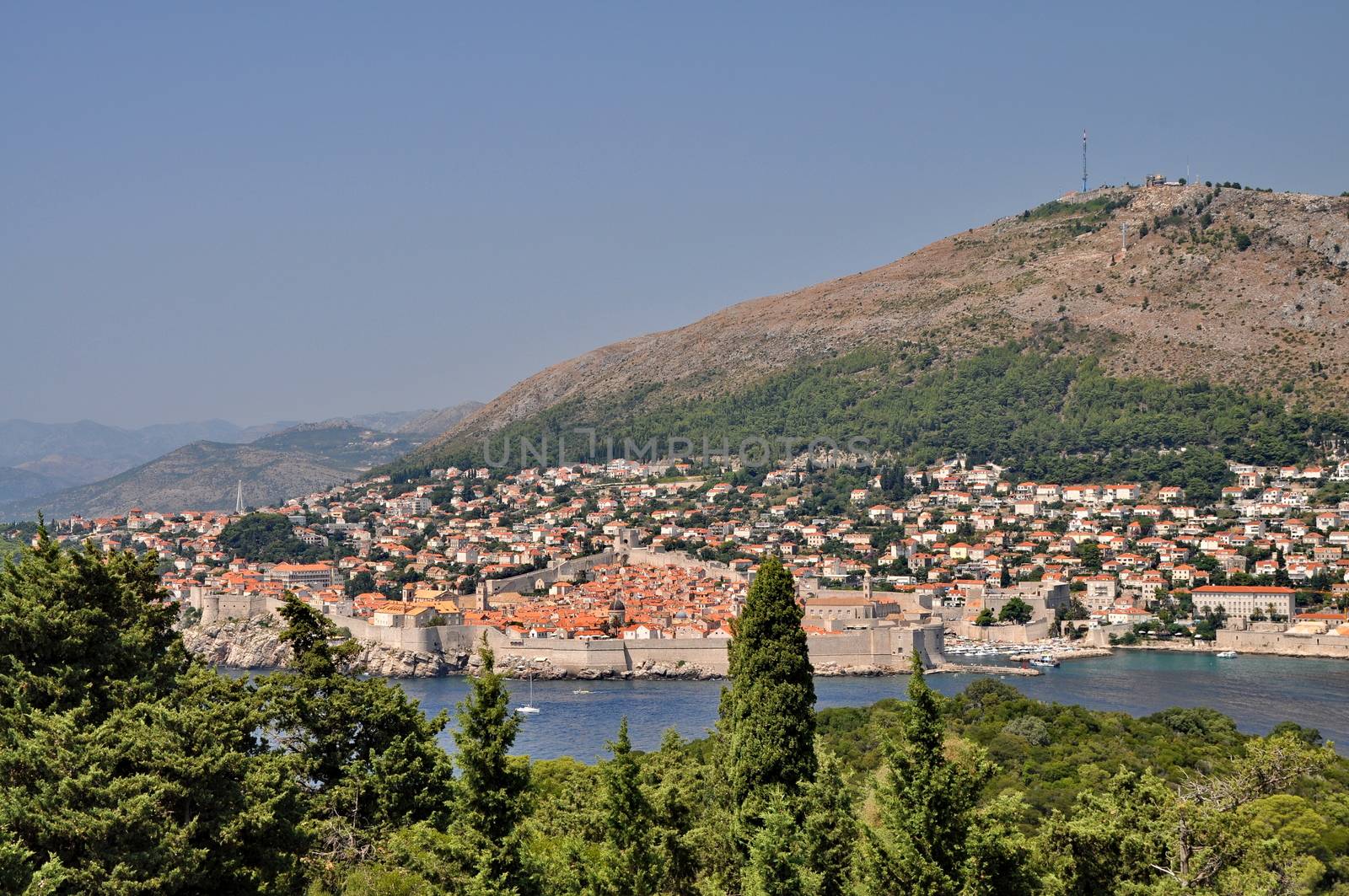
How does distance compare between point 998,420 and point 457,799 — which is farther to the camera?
point 998,420

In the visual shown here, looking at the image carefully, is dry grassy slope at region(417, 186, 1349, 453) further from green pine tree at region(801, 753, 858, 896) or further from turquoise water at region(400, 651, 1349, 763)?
green pine tree at region(801, 753, 858, 896)

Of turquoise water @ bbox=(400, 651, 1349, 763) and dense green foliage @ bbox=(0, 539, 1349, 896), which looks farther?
turquoise water @ bbox=(400, 651, 1349, 763)

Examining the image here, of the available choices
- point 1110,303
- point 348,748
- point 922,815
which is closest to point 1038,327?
point 1110,303

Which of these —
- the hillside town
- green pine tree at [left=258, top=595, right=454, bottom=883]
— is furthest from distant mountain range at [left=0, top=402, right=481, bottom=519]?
green pine tree at [left=258, top=595, right=454, bottom=883]

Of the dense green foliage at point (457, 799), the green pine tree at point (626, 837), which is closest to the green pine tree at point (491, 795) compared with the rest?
the dense green foliage at point (457, 799)

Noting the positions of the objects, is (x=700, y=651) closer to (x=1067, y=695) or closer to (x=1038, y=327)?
(x=1067, y=695)

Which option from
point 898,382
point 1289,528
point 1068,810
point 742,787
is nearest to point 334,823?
point 742,787

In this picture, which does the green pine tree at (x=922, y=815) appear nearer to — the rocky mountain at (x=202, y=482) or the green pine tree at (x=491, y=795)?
the green pine tree at (x=491, y=795)
